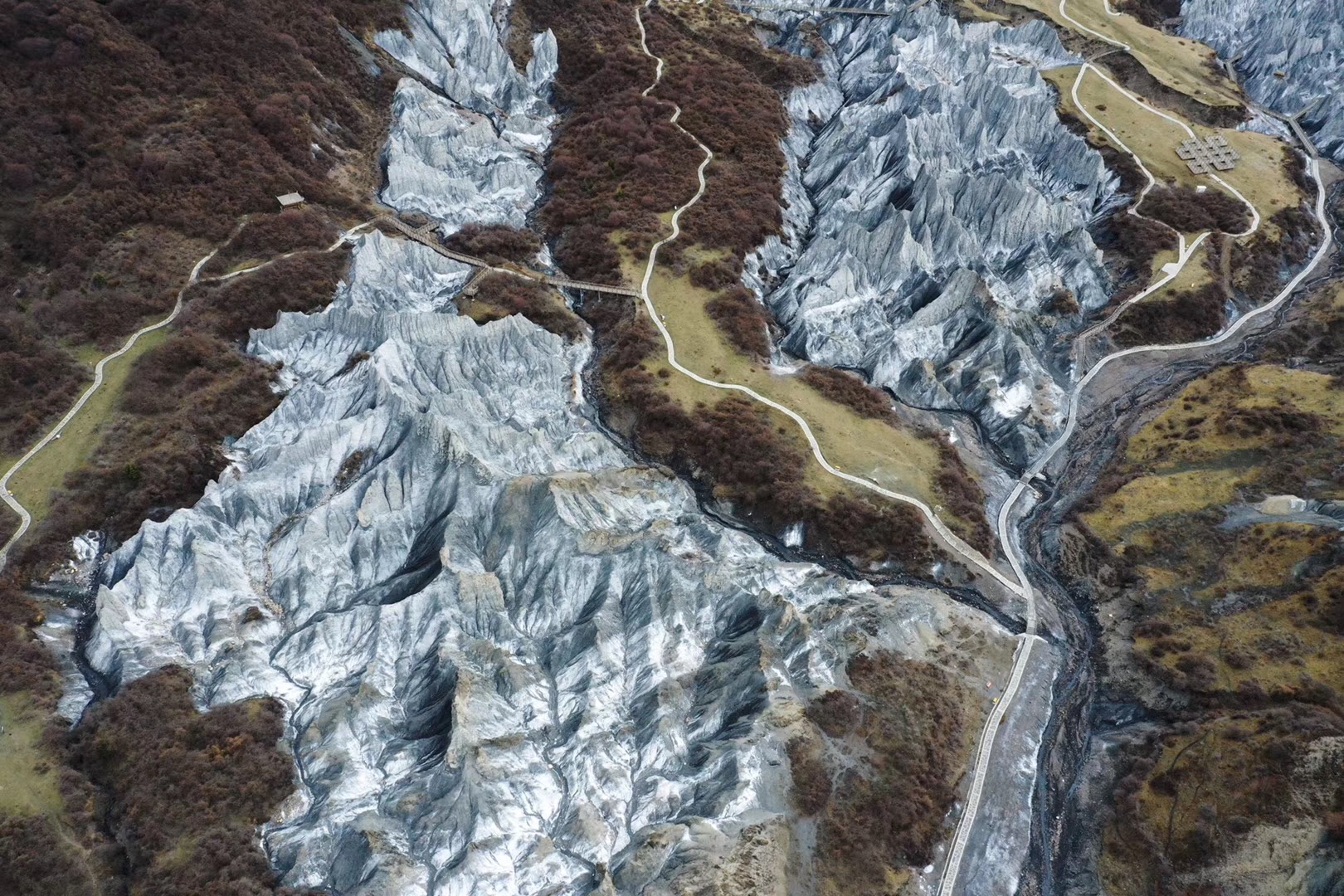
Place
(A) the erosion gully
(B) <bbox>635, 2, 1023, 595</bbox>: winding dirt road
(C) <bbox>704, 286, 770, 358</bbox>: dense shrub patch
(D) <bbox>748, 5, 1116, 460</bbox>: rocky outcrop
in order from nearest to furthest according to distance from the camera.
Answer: (A) the erosion gully
(B) <bbox>635, 2, 1023, 595</bbox>: winding dirt road
(C) <bbox>704, 286, 770, 358</bbox>: dense shrub patch
(D) <bbox>748, 5, 1116, 460</bbox>: rocky outcrop

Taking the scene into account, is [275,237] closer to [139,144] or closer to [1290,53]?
[139,144]

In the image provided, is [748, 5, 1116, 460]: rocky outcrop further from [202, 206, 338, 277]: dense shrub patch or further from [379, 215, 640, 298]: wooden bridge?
[202, 206, 338, 277]: dense shrub patch

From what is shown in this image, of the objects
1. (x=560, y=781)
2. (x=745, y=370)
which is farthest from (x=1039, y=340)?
(x=560, y=781)

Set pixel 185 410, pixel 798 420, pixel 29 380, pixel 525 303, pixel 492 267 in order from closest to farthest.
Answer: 1. pixel 185 410
2. pixel 29 380
3. pixel 798 420
4. pixel 525 303
5. pixel 492 267

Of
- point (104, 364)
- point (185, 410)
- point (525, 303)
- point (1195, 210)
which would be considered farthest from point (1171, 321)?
point (104, 364)

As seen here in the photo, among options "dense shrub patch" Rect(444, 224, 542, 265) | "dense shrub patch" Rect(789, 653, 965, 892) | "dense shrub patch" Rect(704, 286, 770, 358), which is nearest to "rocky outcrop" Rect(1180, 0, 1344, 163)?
"dense shrub patch" Rect(704, 286, 770, 358)

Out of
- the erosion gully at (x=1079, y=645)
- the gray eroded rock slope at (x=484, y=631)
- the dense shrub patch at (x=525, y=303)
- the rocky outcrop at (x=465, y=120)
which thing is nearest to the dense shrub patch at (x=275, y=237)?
the rocky outcrop at (x=465, y=120)
